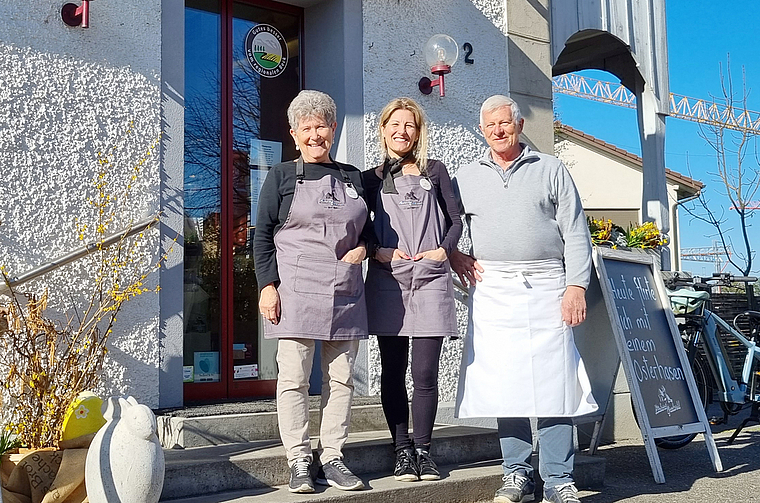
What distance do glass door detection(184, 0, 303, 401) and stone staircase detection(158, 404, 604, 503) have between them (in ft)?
3.09

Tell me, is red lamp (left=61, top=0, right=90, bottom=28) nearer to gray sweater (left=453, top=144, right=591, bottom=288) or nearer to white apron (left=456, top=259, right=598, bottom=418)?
gray sweater (left=453, top=144, right=591, bottom=288)

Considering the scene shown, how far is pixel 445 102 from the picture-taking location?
19.9 ft

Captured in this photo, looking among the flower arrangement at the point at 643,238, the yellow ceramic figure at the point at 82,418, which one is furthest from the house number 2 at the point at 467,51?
the yellow ceramic figure at the point at 82,418

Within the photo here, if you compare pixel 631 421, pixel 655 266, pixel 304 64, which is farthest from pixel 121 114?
pixel 631 421

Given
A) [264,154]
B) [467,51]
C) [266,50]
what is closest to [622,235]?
[467,51]

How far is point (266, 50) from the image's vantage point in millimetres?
5699

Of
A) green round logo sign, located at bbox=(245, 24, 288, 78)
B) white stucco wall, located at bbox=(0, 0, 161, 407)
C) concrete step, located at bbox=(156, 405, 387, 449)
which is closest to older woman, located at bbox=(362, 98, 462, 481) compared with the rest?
concrete step, located at bbox=(156, 405, 387, 449)

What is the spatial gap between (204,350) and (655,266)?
2868 mm

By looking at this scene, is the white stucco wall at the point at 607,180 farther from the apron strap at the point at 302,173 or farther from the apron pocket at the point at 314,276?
the apron pocket at the point at 314,276

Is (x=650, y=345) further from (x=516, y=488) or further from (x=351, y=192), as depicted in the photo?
(x=351, y=192)

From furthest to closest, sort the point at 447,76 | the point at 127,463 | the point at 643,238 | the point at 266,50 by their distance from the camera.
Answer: the point at 643,238, the point at 447,76, the point at 266,50, the point at 127,463

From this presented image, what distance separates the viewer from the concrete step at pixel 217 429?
4091mm

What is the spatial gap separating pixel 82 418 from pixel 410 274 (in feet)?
4.98

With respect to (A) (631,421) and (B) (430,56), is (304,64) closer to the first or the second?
(B) (430,56)
